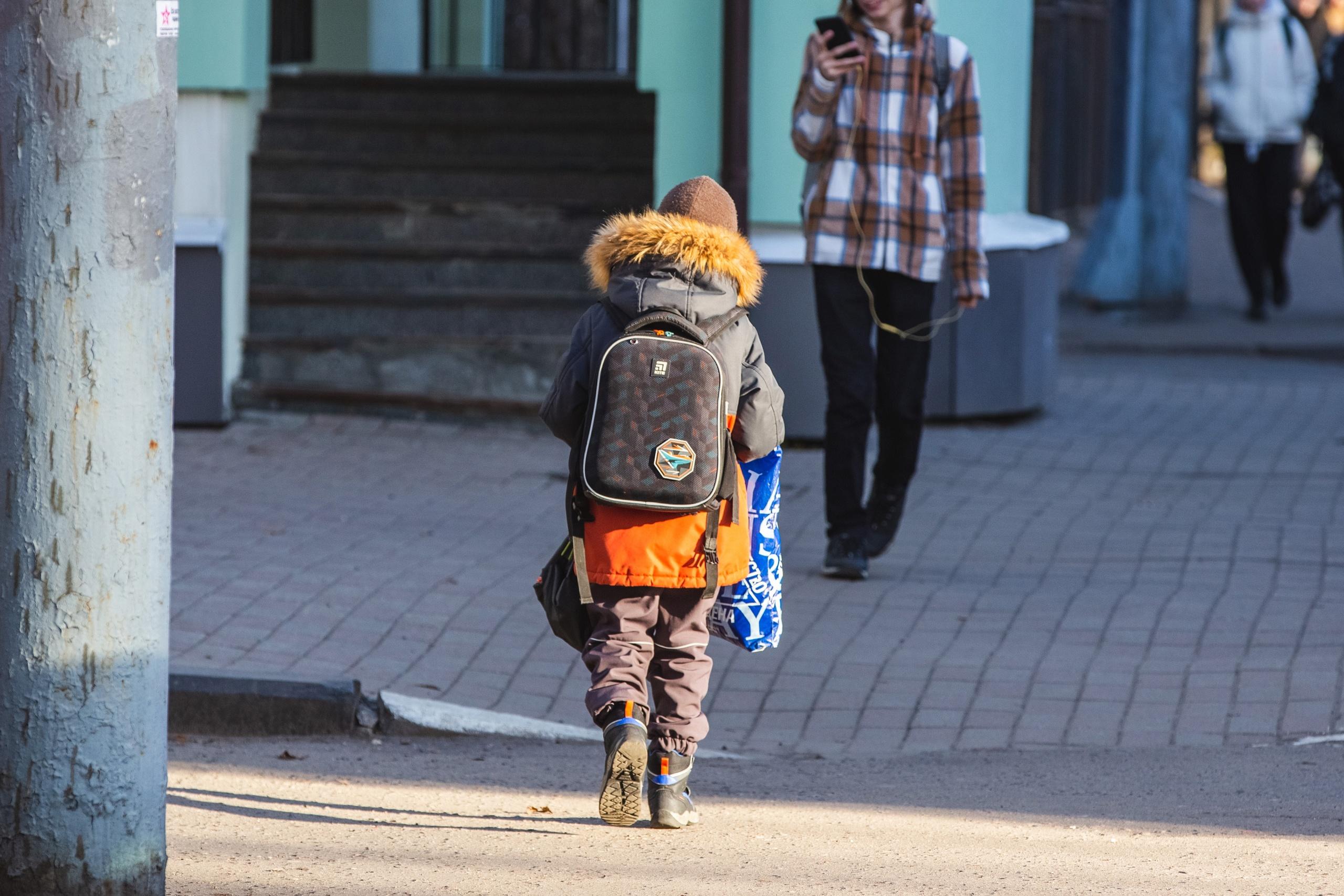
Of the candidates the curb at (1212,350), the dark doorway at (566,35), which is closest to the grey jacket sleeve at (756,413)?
the curb at (1212,350)

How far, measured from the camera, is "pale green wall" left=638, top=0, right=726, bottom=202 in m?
8.91

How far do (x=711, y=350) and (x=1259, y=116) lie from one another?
990 centimetres

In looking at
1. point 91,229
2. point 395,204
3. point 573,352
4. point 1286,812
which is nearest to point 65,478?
point 91,229

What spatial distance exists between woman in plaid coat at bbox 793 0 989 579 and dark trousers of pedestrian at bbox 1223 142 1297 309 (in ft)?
23.5

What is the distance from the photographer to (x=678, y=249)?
396cm

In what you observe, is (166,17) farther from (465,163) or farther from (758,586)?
(465,163)

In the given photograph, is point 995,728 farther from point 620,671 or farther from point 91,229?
point 91,229

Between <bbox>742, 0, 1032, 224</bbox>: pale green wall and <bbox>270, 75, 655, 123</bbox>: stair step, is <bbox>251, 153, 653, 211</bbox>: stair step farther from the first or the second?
<bbox>742, 0, 1032, 224</bbox>: pale green wall

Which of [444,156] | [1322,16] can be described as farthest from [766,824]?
[1322,16]

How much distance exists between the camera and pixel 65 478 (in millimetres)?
3184

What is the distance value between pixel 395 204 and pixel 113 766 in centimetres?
670

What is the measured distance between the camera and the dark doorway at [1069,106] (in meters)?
17.6

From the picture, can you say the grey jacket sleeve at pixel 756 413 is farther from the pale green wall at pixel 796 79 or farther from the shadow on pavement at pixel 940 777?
the pale green wall at pixel 796 79

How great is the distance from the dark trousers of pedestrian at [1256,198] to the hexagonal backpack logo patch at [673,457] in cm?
999
